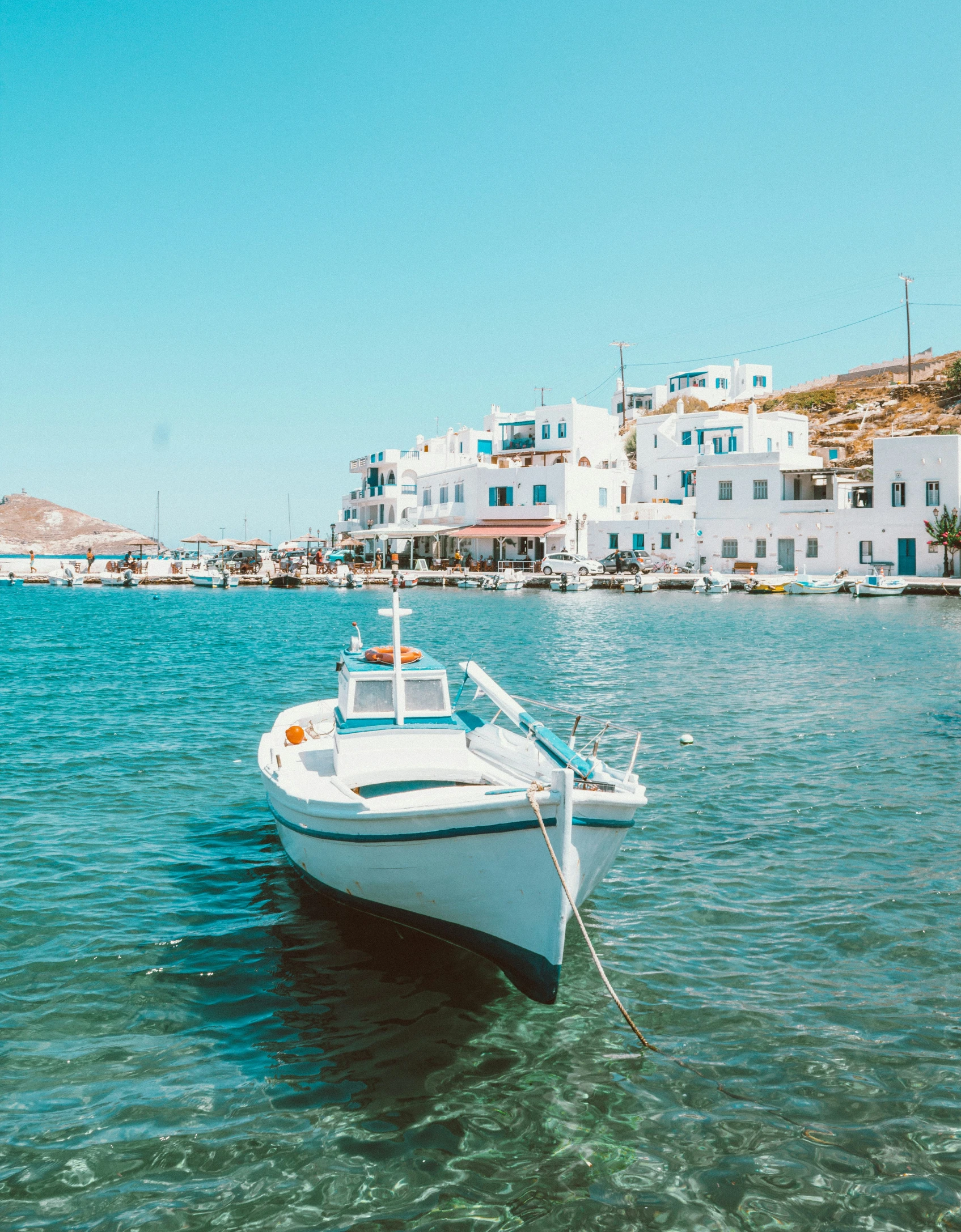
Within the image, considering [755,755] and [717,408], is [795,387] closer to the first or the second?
[717,408]

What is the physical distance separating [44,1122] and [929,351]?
124 meters

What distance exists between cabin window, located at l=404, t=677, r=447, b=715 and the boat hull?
2.77 m

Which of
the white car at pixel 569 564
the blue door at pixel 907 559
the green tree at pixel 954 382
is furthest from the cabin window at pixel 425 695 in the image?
the green tree at pixel 954 382

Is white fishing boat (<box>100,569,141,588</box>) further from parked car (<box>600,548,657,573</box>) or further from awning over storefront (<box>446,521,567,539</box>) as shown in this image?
parked car (<box>600,548,657,573</box>)

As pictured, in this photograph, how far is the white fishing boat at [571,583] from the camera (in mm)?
67688

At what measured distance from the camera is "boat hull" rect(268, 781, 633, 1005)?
7.84m

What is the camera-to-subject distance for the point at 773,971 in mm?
9125

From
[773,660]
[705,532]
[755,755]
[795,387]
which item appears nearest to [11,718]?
[755,755]

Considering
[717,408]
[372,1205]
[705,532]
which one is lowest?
[372,1205]

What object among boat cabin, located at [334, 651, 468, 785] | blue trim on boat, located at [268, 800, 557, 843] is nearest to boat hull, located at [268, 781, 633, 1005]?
blue trim on boat, located at [268, 800, 557, 843]

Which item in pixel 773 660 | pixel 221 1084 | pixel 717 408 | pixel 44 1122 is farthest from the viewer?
pixel 717 408

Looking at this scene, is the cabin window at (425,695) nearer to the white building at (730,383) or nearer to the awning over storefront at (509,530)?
the awning over storefront at (509,530)

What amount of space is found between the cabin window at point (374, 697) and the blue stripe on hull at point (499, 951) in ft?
9.24

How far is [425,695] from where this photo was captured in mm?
11805
